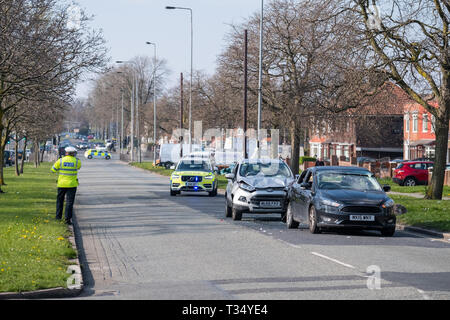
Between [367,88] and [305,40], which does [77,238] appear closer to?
[367,88]

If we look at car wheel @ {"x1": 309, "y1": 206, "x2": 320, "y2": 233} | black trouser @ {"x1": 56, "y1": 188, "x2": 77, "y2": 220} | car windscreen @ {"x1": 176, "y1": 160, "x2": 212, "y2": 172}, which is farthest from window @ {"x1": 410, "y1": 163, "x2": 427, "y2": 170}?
black trouser @ {"x1": 56, "y1": 188, "x2": 77, "y2": 220}

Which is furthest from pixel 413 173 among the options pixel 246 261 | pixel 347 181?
pixel 246 261

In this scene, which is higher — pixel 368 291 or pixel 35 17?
pixel 35 17

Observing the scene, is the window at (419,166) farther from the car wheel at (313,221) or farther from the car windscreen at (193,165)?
the car wheel at (313,221)

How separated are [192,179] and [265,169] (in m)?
11.1

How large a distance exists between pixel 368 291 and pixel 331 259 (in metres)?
3.44

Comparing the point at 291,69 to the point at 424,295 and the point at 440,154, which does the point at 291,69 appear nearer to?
the point at 440,154

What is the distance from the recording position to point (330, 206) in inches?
696

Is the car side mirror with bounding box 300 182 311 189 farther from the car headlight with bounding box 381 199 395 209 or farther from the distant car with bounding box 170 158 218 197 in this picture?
the distant car with bounding box 170 158 218 197


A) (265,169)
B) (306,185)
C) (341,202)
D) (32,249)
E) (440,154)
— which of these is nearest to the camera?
(32,249)
